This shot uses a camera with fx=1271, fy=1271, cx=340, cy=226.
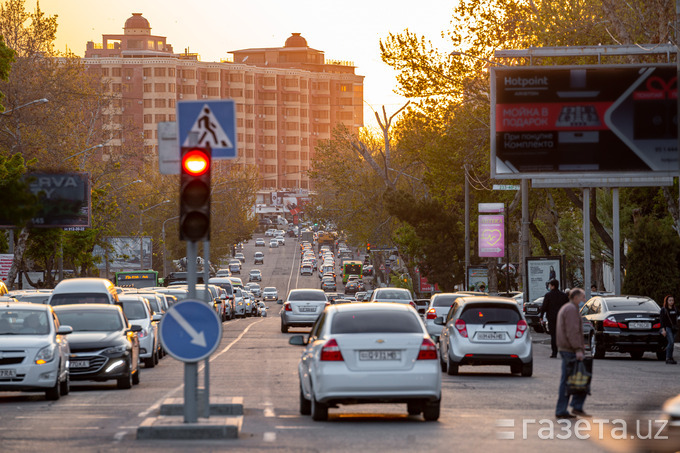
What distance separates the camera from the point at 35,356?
19.4 m

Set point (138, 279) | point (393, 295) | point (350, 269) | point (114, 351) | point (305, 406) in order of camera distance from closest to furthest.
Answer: point (305, 406) < point (114, 351) < point (393, 295) < point (138, 279) < point (350, 269)

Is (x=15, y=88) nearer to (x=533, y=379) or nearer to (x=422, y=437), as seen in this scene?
(x=533, y=379)

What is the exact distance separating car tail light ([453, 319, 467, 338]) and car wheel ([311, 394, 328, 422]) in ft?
28.3

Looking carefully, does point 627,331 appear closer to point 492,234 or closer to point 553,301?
point 553,301

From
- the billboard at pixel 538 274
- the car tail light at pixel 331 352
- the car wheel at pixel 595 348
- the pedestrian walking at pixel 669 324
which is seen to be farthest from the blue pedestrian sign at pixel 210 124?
the billboard at pixel 538 274

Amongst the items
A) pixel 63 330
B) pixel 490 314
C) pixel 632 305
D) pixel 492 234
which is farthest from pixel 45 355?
pixel 492 234

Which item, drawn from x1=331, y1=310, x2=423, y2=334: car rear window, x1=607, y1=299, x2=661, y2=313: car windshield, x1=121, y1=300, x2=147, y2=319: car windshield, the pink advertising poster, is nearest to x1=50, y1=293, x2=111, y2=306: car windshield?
x1=121, y1=300, x2=147, y2=319: car windshield

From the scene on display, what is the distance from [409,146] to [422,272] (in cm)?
696

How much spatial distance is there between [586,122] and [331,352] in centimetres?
2078

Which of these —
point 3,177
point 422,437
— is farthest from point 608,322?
point 3,177

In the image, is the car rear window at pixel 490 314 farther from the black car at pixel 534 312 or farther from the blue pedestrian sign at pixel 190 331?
the black car at pixel 534 312

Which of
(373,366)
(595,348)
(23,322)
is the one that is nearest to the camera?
(373,366)

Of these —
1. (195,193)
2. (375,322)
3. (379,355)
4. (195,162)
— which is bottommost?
(379,355)

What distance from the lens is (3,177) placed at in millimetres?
44688
